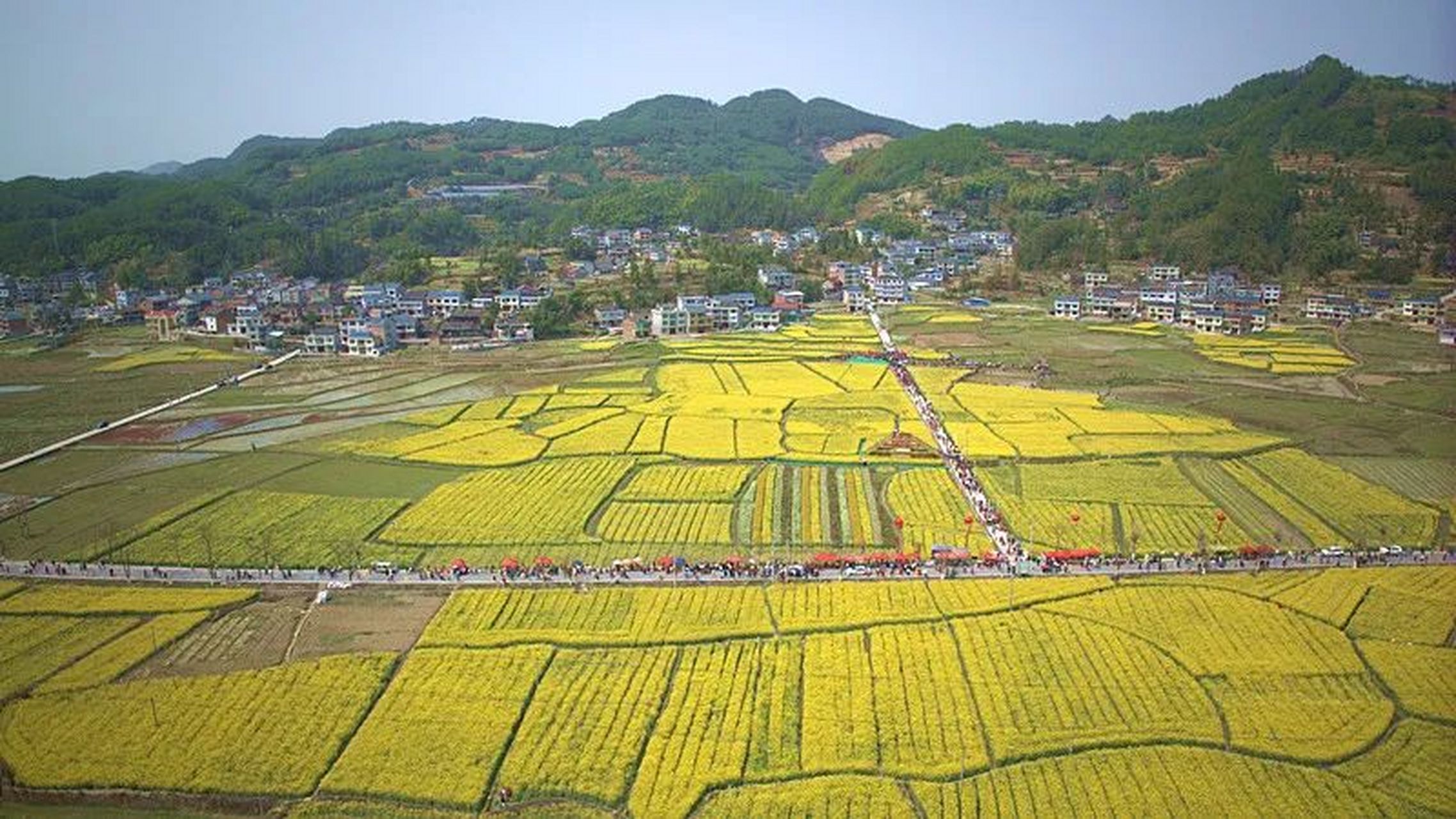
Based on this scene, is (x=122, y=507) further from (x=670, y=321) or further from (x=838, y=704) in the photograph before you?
(x=670, y=321)

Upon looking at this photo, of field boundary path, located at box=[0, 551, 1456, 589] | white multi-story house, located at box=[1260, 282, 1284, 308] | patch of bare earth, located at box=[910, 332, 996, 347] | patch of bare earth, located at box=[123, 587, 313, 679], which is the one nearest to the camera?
patch of bare earth, located at box=[123, 587, 313, 679]

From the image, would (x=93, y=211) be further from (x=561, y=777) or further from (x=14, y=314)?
(x=561, y=777)

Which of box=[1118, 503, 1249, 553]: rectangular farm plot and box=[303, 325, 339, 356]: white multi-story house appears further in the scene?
box=[303, 325, 339, 356]: white multi-story house

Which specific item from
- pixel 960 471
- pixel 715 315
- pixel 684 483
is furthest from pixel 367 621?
pixel 715 315

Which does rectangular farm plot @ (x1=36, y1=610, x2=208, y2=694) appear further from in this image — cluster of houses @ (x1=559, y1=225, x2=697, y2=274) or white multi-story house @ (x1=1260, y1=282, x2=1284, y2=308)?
white multi-story house @ (x1=1260, y1=282, x2=1284, y2=308)

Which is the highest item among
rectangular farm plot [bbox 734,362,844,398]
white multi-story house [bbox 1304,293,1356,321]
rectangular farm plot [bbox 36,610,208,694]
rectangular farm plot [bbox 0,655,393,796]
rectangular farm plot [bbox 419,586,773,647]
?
white multi-story house [bbox 1304,293,1356,321]

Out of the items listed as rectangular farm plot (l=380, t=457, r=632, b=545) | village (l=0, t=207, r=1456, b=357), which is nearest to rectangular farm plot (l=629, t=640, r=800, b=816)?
rectangular farm plot (l=380, t=457, r=632, b=545)

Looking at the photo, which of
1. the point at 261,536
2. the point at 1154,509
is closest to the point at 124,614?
the point at 261,536

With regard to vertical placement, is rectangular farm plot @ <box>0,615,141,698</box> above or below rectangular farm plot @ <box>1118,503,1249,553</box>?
above
